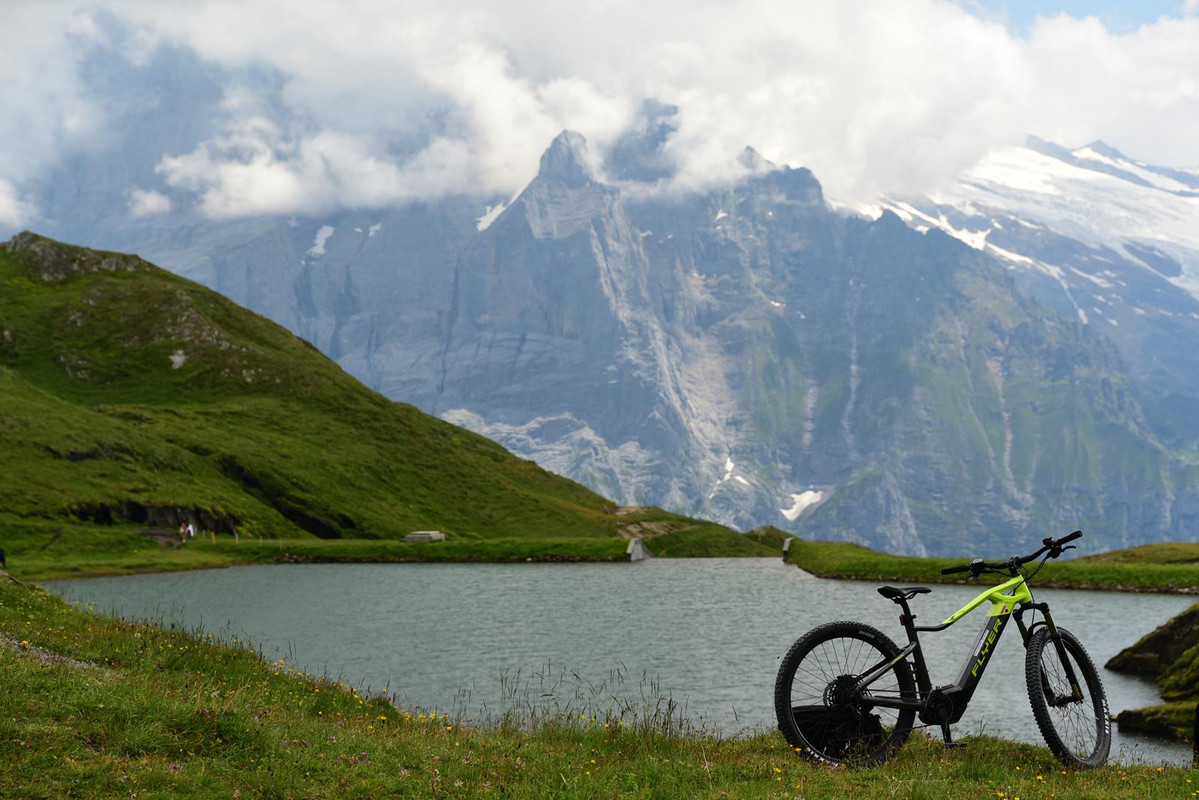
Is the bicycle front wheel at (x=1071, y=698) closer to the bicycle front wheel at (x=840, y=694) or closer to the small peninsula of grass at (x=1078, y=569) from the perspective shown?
the bicycle front wheel at (x=840, y=694)

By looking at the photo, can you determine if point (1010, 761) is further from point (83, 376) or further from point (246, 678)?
point (83, 376)

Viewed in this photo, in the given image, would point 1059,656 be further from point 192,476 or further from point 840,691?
point 192,476

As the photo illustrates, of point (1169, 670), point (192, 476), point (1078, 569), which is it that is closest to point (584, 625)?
point (1169, 670)

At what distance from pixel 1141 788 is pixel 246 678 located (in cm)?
1987

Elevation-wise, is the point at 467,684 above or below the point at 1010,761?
below

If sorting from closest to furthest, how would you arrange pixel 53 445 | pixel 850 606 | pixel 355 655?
pixel 355 655 < pixel 850 606 < pixel 53 445

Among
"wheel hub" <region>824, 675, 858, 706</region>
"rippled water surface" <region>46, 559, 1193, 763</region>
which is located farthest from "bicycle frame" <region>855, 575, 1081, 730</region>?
"rippled water surface" <region>46, 559, 1193, 763</region>

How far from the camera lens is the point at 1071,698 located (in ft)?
64.5

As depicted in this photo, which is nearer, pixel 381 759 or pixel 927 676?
pixel 381 759

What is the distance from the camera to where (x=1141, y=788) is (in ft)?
54.3

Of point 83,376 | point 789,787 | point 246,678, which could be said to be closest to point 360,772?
point 789,787

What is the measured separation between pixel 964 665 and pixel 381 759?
10216 mm

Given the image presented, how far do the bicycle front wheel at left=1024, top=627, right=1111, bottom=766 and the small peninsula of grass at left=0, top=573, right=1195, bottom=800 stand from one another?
586 mm

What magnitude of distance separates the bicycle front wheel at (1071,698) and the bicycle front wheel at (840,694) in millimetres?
2645
